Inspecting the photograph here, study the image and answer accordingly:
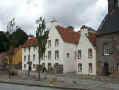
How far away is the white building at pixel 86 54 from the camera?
34.3 m

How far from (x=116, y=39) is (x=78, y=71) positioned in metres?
11.4

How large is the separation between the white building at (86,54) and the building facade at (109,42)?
2292 mm

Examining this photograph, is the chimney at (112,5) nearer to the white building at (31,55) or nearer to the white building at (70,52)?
the white building at (70,52)

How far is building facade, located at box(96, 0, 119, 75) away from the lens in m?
29.5

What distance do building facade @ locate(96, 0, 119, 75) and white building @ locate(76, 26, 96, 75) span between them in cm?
229

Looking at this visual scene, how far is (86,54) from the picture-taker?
35.7 metres

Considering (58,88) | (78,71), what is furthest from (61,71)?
(58,88)

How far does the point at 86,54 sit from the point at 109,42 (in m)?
6.59

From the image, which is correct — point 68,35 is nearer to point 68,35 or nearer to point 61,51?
point 68,35

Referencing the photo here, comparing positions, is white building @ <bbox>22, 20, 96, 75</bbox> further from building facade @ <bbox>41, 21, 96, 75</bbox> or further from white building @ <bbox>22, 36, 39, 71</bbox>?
white building @ <bbox>22, 36, 39, 71</bbox>

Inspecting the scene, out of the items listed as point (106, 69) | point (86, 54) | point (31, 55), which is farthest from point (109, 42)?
point (31, 55)

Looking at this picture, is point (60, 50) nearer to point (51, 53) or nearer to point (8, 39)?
point (51, 53)

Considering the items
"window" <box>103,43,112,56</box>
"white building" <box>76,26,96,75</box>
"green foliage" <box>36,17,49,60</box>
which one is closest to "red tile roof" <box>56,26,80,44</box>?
"white building" <box>76,26,96,75</box>

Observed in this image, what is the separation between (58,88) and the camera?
16094 millimetres
